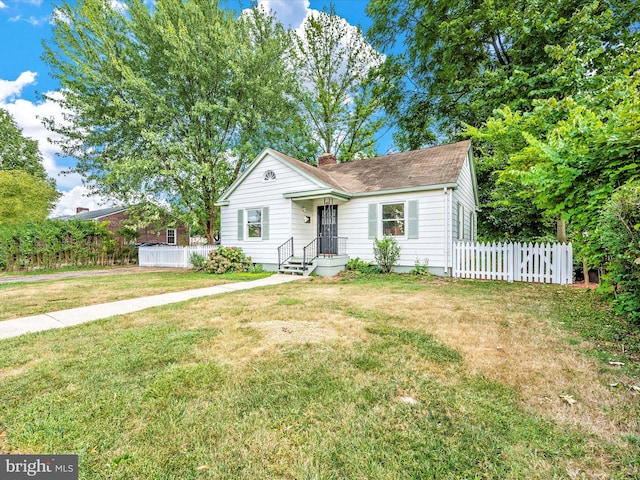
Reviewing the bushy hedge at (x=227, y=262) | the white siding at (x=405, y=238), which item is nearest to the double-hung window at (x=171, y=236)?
the bushy hedge at (x=227, y=262)

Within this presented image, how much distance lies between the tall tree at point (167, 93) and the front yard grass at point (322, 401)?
11959 millimetres

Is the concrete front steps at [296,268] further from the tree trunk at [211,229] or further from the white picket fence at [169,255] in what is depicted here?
the tree trunk at [211,229]

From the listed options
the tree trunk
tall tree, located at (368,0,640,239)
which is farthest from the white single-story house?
A: the tree trunk

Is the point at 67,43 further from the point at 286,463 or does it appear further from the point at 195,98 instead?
the point at 286,463

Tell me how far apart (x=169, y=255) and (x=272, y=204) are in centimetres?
787

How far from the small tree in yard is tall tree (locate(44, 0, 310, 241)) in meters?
9.04

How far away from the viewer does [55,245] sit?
14.0 meters

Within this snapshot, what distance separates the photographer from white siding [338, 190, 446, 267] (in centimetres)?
946

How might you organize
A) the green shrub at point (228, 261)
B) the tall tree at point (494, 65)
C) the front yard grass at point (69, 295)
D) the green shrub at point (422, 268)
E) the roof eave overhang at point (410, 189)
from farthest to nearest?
the green shrub at point (228, 261)
the tall tree at point (494, 65)
the green shrub at point (422, 268)
the roof eave overhang at point (410, 189)
the front yard grass at point (69, 295)

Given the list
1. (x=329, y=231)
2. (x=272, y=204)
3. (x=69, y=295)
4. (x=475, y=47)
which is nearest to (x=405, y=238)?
(x=329, y=231)

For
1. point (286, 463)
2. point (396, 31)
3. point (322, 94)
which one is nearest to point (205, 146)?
point (322, 94)

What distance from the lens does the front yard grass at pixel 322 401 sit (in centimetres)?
165

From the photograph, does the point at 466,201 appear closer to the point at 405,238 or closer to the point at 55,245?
the point at 405,238

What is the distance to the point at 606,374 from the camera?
2.63 m
